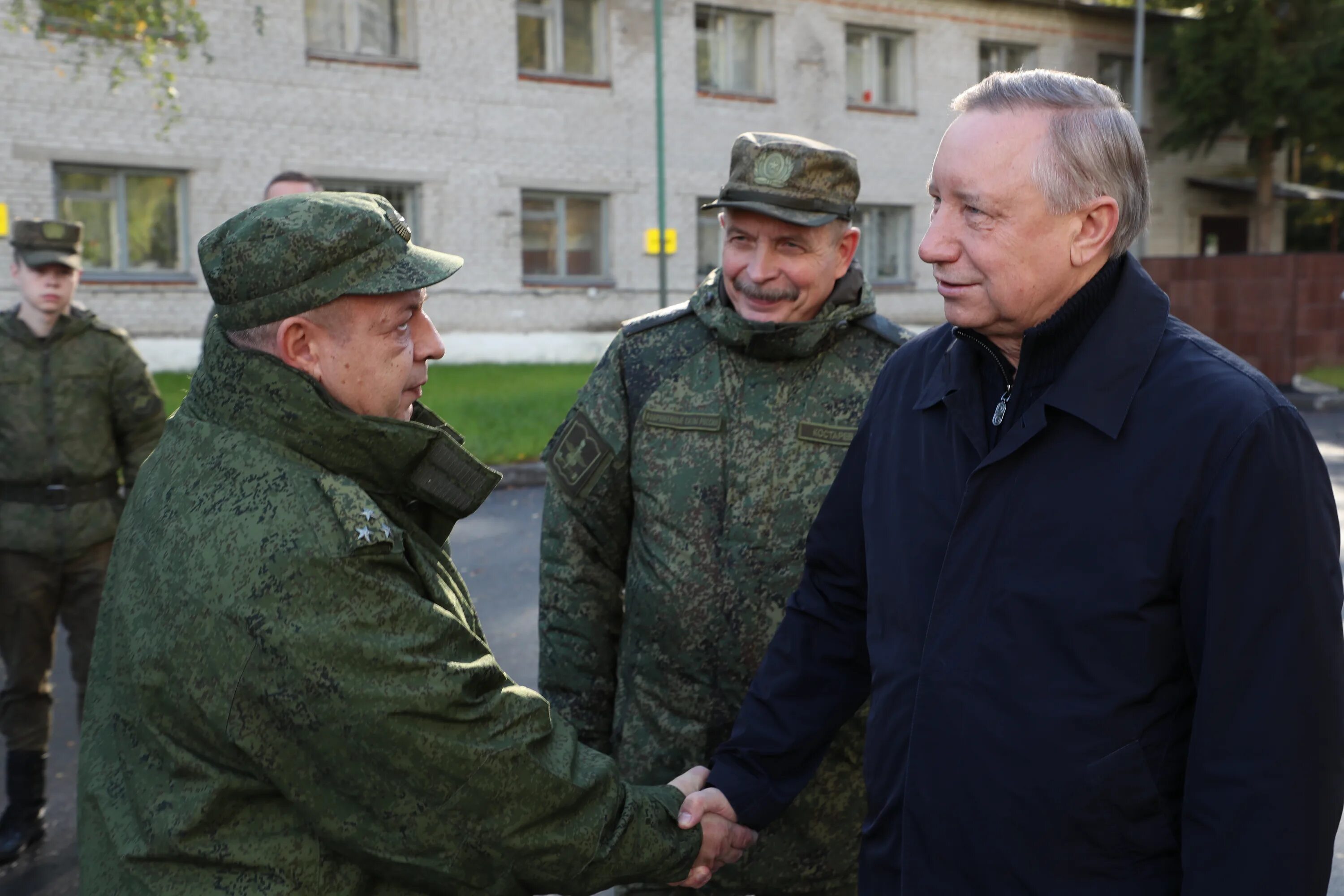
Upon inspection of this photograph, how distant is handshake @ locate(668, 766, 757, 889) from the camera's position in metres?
2.35

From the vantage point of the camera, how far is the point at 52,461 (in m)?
4.82

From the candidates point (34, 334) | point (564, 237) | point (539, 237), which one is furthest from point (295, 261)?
point (564, 237)

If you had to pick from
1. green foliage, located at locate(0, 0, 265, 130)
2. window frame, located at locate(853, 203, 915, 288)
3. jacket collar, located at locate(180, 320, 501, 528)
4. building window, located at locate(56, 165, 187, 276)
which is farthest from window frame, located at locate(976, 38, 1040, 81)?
jacket collar, located at locate(180, 320, 501, 528)

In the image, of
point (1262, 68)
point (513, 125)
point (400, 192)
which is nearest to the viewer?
point (400, 192)

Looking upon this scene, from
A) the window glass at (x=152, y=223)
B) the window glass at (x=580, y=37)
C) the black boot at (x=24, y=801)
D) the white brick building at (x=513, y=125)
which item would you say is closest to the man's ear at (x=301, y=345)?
the black boot at (x=24, y=801)

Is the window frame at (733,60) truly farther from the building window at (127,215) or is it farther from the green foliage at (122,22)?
the green foliage at (122,22)

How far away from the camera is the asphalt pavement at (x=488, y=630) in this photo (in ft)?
13.7

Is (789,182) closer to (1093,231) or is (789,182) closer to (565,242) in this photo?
(1093,231)

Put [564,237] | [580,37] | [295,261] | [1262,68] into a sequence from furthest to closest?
1. [1262,68]
2. [564,237]
3. [580,37]
4. [295,261]

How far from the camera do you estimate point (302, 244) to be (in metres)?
1.85

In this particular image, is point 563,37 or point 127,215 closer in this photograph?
point 127,215

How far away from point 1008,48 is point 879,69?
3619 millimetres

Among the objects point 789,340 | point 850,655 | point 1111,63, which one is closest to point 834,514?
point 850,655

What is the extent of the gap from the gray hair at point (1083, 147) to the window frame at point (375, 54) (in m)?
17.7
